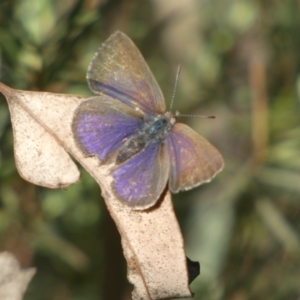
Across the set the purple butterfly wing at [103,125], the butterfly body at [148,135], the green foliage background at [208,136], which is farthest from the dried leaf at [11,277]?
the green foliage background at [208,136]

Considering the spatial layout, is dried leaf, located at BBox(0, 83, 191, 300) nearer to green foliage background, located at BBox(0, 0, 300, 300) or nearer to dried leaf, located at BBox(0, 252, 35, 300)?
dried leaf, located at BBox(0, 252, 35, 300)

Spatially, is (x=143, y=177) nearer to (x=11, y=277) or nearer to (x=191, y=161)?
(x=191, y=161)

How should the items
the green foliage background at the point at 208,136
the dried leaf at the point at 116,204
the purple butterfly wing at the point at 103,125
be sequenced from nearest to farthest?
the dried leaf at the point at 116,204
the purple butterfly wing at the point at 103,125
the green foliage background at the point at 208,136

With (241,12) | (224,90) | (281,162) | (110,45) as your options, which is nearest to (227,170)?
(281,162)

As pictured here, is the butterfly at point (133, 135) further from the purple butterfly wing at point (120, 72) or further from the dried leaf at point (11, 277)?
the dried leaf at point (11, 277)

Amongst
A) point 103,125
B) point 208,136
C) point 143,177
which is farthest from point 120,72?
point 208,136

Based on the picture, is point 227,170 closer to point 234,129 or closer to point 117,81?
point 234,129

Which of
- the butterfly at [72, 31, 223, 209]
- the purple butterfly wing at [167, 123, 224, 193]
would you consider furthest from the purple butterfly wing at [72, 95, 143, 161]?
the purple butterfly wing at [167, 123, 224, 193]
